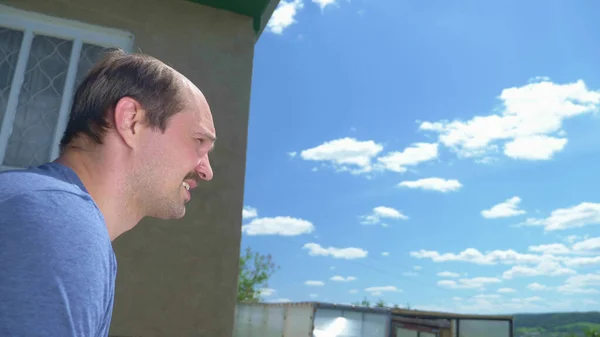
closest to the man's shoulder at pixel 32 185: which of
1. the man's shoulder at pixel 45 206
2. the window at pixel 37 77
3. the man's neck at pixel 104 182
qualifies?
the man's shoulder at pixel 45 206

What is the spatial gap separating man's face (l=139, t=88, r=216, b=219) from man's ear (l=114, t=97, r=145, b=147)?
0.12 feet

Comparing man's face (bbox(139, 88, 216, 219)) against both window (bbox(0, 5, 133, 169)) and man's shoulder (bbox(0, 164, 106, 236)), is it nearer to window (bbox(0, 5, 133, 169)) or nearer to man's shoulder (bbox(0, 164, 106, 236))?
man's shoulder (bbox(0, 164, 106, 236))

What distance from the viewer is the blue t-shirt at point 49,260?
822mm

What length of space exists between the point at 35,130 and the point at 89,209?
358cm

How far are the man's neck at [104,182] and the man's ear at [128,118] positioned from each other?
0.24ft

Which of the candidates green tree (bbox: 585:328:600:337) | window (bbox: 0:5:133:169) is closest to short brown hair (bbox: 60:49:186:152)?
window (bbox: 0:5:133:169)

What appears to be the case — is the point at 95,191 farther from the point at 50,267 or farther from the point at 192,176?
the point at 50,267

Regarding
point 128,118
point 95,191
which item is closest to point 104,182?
point 95,191

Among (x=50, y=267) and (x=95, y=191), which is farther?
(x=95, y=191)

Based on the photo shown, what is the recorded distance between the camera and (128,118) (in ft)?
4.52

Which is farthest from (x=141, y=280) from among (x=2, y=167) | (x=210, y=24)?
(x=210, y=24)

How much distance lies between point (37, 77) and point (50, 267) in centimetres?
389

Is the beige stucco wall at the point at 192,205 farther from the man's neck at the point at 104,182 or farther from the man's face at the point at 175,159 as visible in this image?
the man's neck at the point at 104,182

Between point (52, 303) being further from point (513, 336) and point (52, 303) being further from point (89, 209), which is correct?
point (513, 336)
